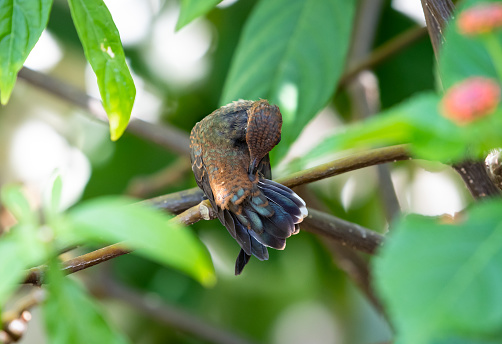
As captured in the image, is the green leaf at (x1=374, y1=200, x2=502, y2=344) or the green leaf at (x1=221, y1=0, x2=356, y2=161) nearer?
the green leaf at (x1=374, y1=200, x2=502, y2=344)

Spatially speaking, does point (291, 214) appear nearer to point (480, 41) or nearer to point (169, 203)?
point (169, 203)

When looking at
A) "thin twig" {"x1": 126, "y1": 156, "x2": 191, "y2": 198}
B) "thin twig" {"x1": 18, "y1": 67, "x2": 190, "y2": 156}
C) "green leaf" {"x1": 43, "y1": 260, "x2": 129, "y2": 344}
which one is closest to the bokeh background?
"thin twig" {"x1": 126, "y1": 156, "x2": 191, "y2": 198}

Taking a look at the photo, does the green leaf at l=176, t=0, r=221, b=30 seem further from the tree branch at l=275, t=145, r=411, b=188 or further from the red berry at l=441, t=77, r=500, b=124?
the red berry at l=441, t=77, r=500, b=124

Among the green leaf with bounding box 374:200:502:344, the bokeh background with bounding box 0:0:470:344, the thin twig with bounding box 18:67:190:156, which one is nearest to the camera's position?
the green leaf with bounding box 374:200:502:344

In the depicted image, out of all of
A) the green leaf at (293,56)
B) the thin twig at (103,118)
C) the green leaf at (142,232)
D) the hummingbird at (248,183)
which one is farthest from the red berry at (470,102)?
the thin twig at (103,118)

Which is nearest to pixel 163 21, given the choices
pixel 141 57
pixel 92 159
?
pixel 141 57

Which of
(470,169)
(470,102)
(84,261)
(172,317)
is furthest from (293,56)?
(470,102)

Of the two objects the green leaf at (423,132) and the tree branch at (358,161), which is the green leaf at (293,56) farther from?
the green leaf at (423,132)
